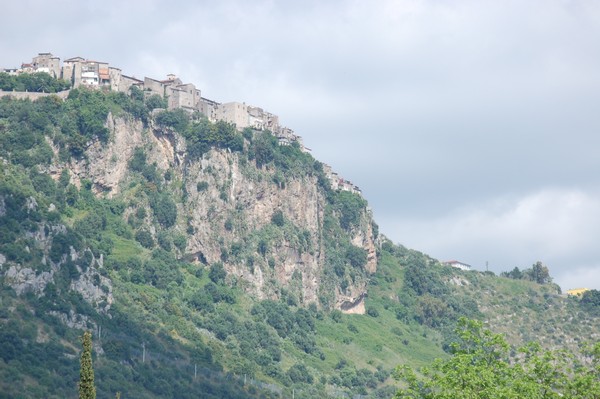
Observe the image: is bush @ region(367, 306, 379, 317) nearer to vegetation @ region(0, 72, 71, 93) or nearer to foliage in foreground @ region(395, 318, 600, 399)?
vegetation @ region(0, 72, 71, 93)

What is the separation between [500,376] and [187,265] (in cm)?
9966

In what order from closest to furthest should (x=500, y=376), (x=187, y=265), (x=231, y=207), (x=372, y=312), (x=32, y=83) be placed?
(x=500, y=376), (x=187, y=265), (x=231, y=207), (x=32, y=83), (x=372, y=312)

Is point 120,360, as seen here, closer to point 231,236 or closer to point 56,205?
point 56,205

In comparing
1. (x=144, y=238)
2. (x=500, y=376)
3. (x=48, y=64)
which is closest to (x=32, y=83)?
(x=48, y=64)

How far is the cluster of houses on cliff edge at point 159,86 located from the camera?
554 feet

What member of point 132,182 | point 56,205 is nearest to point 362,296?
point 132,182

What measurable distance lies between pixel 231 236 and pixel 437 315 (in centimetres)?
3877

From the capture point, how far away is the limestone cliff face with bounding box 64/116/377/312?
528 feet

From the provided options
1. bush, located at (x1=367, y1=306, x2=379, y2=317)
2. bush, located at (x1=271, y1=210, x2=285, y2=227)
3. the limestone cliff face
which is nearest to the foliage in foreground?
the limestone cliff face

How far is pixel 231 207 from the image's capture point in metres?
165

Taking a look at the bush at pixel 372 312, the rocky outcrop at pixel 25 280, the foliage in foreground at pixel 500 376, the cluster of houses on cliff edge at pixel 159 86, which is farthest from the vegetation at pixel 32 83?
the foliage in foreground at pixel 500 376

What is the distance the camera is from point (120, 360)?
12738cm

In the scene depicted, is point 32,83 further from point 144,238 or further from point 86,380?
point 86,380

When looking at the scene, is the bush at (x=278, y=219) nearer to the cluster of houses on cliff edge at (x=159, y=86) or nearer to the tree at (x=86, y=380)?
the cluster of houses on cliff edge at (x=159, y=86)
